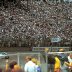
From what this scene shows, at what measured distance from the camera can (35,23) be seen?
168ft

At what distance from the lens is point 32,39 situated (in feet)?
148

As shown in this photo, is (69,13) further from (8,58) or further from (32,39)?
(8,58)

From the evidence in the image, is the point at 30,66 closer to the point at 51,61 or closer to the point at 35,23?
the point at 51,61

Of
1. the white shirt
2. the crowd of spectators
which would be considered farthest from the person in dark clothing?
the crowd of spectators

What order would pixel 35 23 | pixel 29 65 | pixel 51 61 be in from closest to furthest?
1. pixel 29 65
2. pixel 51 61
3. pixel 35 23

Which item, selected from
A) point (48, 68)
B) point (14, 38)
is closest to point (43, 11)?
point (14, 38)

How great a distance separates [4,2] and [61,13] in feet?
28.8

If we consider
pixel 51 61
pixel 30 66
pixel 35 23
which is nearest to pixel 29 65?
pixel 30 66

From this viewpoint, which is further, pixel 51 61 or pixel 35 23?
pixel 35 23

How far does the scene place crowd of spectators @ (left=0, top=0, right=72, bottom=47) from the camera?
1770 inches

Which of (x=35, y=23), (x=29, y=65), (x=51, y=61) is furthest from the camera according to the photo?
(x=35, y=23)

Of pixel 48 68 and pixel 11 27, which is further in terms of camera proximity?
pixel 11 27

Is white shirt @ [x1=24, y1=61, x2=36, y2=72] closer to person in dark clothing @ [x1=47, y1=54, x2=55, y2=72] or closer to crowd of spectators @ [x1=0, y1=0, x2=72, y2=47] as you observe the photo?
person in dark clothing @ [x1=47, y1=54, x2=55, y2=72]

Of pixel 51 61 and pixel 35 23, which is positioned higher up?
pixel 35 23
